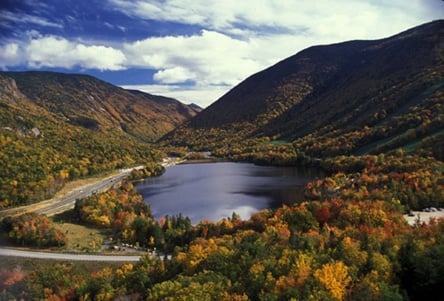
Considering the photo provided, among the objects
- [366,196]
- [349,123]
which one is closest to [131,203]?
[366,196]

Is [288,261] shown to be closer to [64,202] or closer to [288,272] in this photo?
[288,272]

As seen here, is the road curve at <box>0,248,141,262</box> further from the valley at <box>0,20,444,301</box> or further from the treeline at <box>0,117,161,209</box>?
the treeline at <box>0,117,161,209</box>

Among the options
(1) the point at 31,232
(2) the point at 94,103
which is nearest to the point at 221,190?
(1) the point at 31,232

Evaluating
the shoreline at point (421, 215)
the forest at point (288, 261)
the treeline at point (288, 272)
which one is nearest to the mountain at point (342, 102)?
the shoreline at point (421, 215)

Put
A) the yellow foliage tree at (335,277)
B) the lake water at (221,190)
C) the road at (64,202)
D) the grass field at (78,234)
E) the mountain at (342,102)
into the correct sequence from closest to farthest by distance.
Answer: the yellow foliage tree at (335,277) → the grass field at (78,234) → the road at (64,202) → the lake water at (221,190) → the mountain at (342,102)

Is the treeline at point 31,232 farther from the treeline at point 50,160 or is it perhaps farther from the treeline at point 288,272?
the treeline at point 50,160
